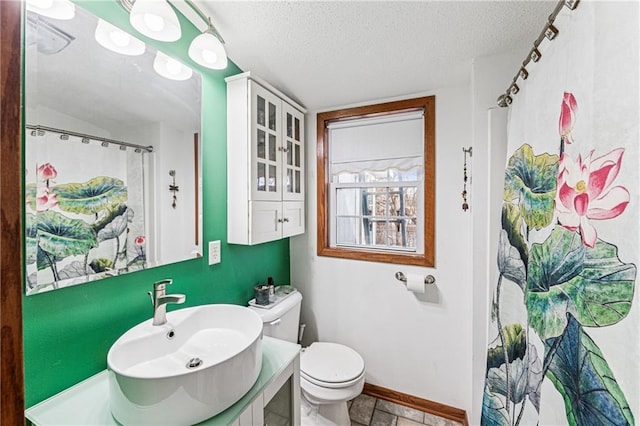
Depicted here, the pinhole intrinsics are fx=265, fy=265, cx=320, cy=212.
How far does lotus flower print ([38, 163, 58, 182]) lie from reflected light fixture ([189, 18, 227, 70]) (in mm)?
702

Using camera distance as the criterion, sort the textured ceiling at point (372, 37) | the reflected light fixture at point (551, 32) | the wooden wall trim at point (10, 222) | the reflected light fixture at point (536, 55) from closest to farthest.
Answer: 1. the wooden wall trim at point (10, 222)
2. the reflected light fixture at point (551, 32)
3. the reflected light fixture at point (536, 55)
4. the textured ceiling at point (372, 37)

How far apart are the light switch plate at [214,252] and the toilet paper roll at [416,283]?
117 cm

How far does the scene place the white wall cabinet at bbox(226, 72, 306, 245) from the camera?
1437 millimetres

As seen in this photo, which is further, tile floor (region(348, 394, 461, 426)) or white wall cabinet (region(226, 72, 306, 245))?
tile floor (region(348, 394, 461, 426))

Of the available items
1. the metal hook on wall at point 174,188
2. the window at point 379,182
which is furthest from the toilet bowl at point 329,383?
the metal hook on wall at point 174,188

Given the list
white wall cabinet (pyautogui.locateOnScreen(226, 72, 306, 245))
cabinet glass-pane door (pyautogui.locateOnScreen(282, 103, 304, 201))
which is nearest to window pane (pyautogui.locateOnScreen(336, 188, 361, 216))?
cabinet glass-pane door (pyautogui.locateOnScreen(282, 103, 304, 201))

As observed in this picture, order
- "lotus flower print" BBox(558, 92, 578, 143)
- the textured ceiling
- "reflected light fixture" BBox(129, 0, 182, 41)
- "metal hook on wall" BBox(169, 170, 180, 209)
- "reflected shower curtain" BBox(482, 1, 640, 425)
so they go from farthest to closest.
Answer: "metal hook on wall" BBox(169, 170, 180, 209) < the textured ceiling < "reflected light fixture" BBox(129, 0, 182, 41) < "lotus flower print" BBox(558, 92, 578, 143) < "reflected shower curtain" BBox(482, 1, 640, 425)

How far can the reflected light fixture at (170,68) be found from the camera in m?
1.14

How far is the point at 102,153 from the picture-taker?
3.15 feet

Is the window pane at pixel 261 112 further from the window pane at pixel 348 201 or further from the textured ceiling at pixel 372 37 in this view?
the window pane at pixel 348 201

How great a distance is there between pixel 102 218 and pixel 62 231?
4.7 inches

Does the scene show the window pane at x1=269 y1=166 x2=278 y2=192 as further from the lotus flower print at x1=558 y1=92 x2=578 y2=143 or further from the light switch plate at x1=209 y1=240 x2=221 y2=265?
the lotus flower print at x1=558 y1=92 x2=578 y2=143

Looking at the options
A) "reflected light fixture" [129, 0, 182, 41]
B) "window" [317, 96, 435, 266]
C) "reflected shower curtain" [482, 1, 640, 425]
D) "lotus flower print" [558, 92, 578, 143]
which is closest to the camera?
"reflected shower curtain" [482, 1, 640, 425]

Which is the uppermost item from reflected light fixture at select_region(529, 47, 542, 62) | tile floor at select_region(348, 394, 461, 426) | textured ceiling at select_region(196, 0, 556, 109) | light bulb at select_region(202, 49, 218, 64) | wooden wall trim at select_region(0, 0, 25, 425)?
textured ceiling at select_region(196, 0, 556, 109)
